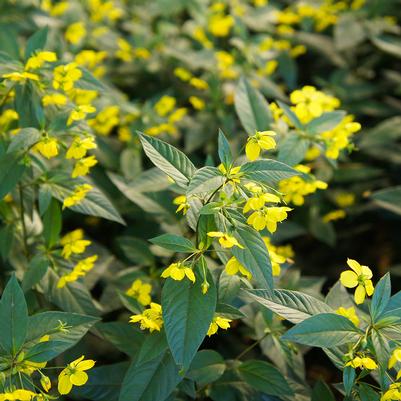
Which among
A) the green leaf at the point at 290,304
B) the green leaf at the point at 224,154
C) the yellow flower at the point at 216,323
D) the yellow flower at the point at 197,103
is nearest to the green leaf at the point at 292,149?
the green leaf at the point at 224,154

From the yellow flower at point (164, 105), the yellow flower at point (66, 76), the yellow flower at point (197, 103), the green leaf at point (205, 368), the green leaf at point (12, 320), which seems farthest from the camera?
the yellow flower at point (197, 103)

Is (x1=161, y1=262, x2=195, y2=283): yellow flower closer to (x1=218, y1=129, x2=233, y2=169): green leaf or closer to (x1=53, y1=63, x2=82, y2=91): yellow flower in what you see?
(x1=218, y1=129, x2=233, y2=169): green leaf

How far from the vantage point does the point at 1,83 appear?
1.52 meters

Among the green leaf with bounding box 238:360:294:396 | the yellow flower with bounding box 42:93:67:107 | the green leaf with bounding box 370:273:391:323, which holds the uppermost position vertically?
the yellow flower with bounding box 42:93:67:107

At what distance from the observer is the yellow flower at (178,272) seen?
120 cm

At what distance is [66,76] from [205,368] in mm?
828

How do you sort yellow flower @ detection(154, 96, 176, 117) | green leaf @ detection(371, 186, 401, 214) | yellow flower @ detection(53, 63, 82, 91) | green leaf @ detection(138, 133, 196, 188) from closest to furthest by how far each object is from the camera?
green leaf @ detection(138, 133, 196, 188), yellow flower @ detection(53, 63, 82, 91), green leaf @ detection(371, 186, 401, 214), yellow flower @ detection(154, 96, 176, 117)

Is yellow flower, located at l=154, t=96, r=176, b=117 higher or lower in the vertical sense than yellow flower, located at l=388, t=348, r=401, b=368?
lower

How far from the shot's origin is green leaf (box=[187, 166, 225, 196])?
4.04ft

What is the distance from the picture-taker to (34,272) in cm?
155

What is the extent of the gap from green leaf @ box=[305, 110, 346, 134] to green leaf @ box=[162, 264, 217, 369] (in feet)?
2.18

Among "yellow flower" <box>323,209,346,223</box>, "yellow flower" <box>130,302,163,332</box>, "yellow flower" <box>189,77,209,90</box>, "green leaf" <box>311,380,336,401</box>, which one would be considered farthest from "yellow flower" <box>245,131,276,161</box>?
"yellow flower" <box>189,77,209,90</box>

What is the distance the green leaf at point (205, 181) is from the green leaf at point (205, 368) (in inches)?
17.9

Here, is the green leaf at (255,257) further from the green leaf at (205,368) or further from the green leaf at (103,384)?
the green leaf at (103,384)
